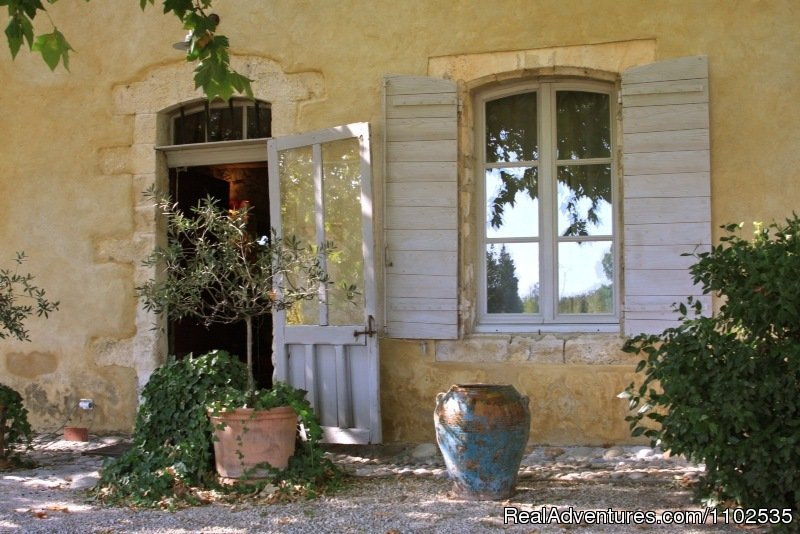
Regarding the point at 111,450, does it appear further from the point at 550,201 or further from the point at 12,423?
the point at 550,201

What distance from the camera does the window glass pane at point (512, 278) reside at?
19.0ft

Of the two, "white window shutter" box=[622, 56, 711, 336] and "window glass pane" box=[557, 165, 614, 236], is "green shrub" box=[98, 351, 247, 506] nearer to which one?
"window glass pane" box=[557, 165, 614, 236]

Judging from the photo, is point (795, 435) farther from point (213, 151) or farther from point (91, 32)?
point (91, 32)

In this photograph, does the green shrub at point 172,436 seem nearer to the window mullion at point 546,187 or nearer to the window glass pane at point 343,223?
the window glass pane at point 343,223

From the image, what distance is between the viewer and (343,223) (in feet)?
18.8

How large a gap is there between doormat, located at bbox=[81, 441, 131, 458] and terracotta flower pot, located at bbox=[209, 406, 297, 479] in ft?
4.72

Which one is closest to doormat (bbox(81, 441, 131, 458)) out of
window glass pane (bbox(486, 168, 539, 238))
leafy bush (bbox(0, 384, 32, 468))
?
leafy bush (bbox(0, 384, 32, 468))

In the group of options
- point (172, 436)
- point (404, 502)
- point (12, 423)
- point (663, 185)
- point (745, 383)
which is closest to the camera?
point (745, 383)

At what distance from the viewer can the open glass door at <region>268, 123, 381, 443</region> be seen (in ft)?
18.3

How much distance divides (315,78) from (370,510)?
2.99m

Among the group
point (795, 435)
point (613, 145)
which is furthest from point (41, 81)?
point (795, 435)

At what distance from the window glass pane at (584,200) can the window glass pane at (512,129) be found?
0.88ft

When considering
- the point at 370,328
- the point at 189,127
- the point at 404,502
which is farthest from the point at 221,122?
the point at 404,502

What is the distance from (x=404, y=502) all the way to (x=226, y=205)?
4.28 m
